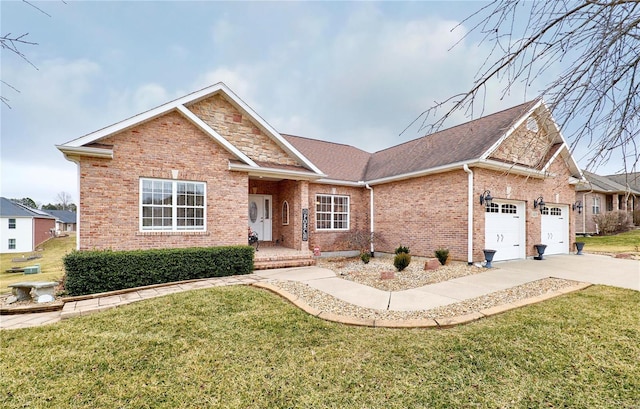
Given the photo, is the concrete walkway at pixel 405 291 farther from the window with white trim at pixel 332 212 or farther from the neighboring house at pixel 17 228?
the neighboring house at pixel 17 228

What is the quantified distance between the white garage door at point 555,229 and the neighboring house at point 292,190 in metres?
0.05

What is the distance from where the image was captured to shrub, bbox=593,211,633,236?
23.7 meters

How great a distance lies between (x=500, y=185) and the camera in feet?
36.3

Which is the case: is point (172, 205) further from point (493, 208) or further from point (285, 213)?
point (493, 208)

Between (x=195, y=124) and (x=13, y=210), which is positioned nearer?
(x=195, y=124)

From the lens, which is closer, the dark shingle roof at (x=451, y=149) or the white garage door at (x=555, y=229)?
the dark shingle roof at (x=451, y=149)

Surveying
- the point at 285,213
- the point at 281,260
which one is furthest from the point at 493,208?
the point at 285,213

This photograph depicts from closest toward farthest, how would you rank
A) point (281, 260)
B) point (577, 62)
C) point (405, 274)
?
point (577, 62), point (405, 274), point (281, 260)

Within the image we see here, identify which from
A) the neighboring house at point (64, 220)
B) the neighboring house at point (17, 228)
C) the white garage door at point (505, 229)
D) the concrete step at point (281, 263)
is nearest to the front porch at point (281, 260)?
the concrete step at point (281, 263)

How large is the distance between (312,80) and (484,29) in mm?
13240

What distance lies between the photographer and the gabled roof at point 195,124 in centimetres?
798

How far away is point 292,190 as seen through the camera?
1270 cm

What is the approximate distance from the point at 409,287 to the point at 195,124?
8355 mm

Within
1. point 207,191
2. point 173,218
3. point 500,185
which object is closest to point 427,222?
point 500,185
